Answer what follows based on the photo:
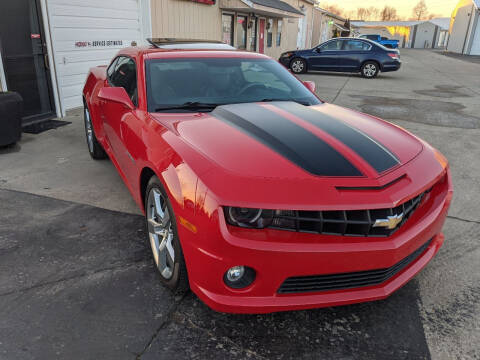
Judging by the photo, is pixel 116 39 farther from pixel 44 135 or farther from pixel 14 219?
pixel 14 219

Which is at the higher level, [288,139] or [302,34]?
[288,139]

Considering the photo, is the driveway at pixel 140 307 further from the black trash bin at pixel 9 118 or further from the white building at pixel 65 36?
the white building at pixel 65 36

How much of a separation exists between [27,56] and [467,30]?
48.6 m

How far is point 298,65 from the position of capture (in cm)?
1703

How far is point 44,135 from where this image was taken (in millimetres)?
6414

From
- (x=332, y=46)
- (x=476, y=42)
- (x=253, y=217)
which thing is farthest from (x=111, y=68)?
(x=476, y=42)

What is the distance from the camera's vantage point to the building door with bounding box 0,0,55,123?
21.7 ft

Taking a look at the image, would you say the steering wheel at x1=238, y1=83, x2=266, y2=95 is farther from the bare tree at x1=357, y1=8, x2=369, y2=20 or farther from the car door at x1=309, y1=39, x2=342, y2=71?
the bare tree at x1=357, y1=8, x2=369, y2=20

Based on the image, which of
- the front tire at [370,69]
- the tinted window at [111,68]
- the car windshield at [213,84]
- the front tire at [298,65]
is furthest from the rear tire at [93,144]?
the front tire at [370,69]

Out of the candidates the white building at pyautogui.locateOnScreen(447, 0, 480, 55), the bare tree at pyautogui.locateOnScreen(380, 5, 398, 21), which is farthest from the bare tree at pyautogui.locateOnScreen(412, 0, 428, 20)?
the white building at pyautogui.locateOnScreen(447, 0, 480, 55)

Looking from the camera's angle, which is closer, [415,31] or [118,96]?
[118,96]

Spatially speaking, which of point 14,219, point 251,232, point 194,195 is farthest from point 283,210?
point 14,219

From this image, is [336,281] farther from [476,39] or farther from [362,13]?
[362,13]

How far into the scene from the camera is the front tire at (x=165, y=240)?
2.26 meters
